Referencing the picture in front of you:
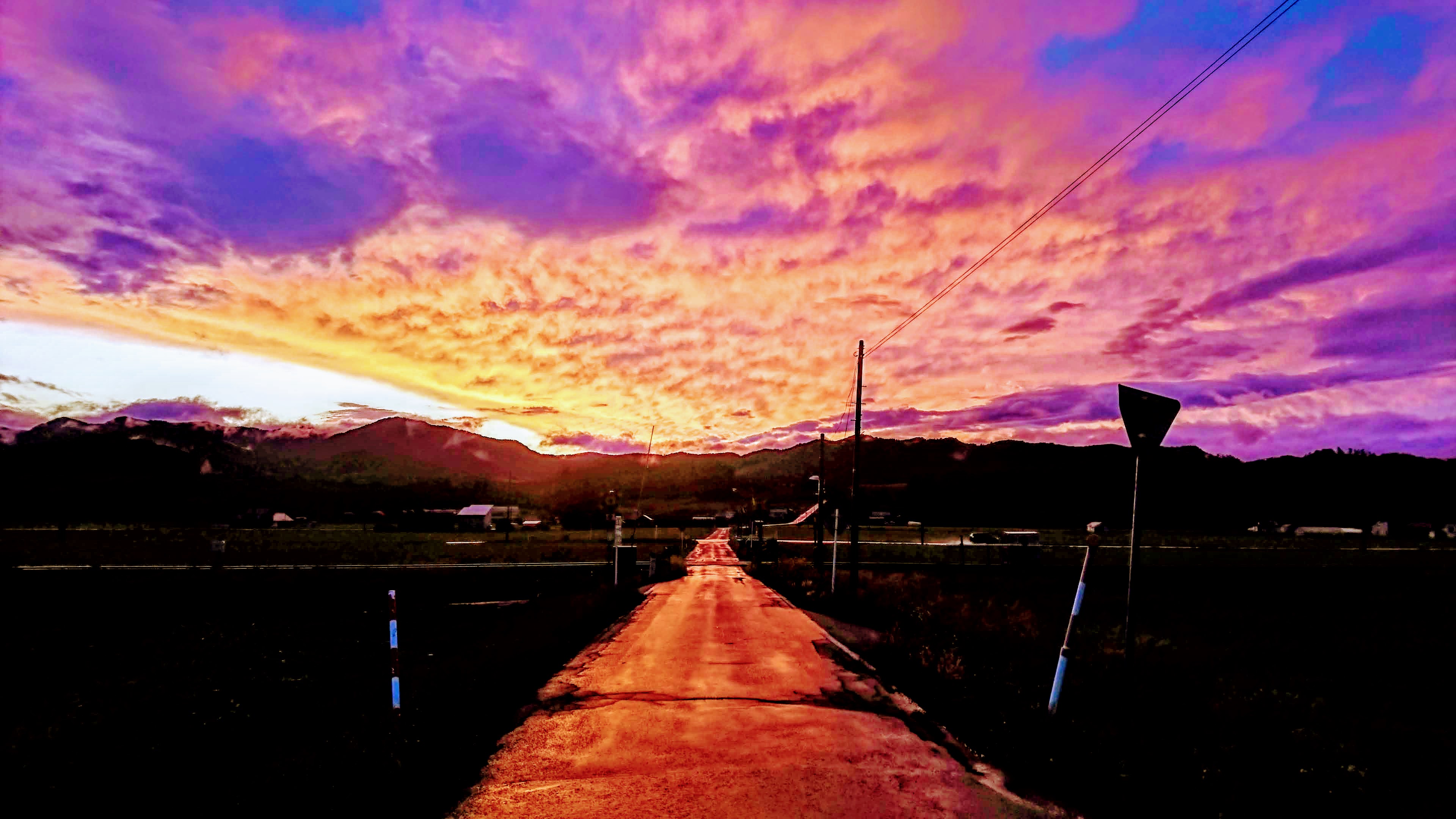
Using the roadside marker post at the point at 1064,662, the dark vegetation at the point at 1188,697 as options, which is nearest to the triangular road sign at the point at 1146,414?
the roadside marker post at the point at 1064,662

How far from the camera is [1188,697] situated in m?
10.2

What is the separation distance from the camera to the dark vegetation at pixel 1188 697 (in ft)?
19.9

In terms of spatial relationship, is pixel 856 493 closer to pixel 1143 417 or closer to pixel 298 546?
pixel 1143 417

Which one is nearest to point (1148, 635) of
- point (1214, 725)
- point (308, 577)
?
point (1214, 725)

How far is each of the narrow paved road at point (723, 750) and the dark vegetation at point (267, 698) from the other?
59cm

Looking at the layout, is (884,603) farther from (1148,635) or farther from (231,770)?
(231,770)

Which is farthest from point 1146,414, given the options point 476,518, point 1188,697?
point 476,518

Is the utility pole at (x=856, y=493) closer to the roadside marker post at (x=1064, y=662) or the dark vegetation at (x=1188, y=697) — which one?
the dark vegetation at (x=1188, y=697)

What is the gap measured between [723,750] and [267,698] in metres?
10.9

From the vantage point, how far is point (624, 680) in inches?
433

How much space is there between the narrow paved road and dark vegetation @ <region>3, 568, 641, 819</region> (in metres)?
0.59

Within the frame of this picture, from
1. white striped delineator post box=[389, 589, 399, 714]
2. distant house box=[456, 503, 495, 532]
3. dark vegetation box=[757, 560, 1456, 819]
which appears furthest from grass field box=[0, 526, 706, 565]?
white striped delineator post box=[389, 589, 399, 714]

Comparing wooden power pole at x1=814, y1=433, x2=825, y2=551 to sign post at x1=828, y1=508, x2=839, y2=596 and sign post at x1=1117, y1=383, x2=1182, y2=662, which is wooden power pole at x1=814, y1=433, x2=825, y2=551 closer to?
sign post at x1=828, y1=508, x2=839, y2=596

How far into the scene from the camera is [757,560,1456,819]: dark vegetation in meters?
6.06
